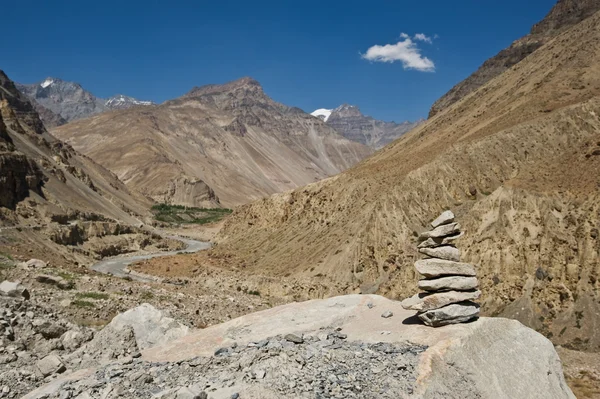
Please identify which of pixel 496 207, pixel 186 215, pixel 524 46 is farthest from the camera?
pixel 186 215

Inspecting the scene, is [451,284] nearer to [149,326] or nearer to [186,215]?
[149,326]

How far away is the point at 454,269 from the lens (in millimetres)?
12180

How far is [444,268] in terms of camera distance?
1222 centimetres

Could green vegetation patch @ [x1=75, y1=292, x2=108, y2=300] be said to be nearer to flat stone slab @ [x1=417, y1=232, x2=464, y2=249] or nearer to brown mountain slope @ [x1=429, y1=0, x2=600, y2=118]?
flat stone slab @ [x1=417, y1=232, x2=464, y2=249]

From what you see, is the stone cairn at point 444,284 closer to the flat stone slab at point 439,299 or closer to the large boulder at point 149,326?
the flat stone slab at point 439,299

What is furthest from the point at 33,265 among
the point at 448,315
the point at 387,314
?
the point at 448,315

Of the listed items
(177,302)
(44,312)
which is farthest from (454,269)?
(177,302)

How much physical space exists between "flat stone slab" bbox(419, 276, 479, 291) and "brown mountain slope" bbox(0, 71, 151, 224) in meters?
46.1

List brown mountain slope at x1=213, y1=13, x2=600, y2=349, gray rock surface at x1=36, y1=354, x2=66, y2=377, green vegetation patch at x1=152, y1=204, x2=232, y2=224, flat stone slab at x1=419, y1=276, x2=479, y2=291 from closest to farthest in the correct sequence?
1. gray rock surface at x1=36, y1=354, x2=66, y2=377
2. flat stone slab at x1=419, y1=276, x2=479, y2=291
3. brown mountain slope at x1=213, y1=13, x2=600, y2=349
4. green vegetation patch at x1=152, y1=204, x2=232, y2=224

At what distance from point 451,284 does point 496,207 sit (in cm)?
2500

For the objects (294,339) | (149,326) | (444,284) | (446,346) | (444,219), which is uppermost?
(444,219)

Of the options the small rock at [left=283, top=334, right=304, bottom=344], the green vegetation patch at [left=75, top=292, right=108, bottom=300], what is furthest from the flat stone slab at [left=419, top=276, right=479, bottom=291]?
the green vegetation patch at [left=75, top=292, right=108, bottom=300]

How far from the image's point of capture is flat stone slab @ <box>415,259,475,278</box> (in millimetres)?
12180

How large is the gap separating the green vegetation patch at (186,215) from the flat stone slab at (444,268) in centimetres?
9974
